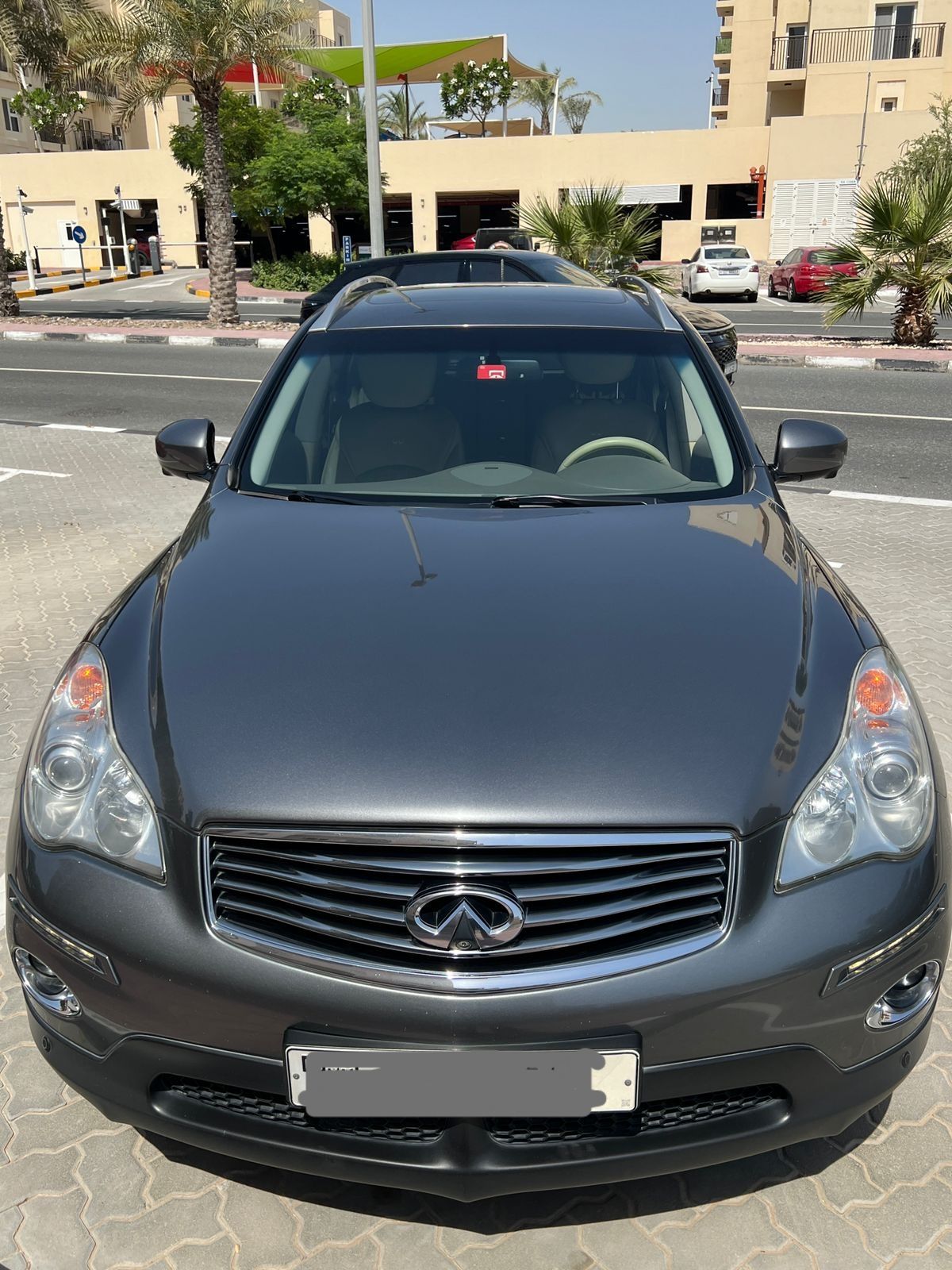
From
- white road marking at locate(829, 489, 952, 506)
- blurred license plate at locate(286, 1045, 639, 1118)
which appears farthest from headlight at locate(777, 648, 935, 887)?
white road marking at locate(829, 489, 952, 506)

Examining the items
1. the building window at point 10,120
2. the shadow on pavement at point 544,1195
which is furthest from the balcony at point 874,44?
the shadow on pavement at point 544,1195

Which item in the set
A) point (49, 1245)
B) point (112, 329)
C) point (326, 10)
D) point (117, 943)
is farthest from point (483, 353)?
point (326, 10)

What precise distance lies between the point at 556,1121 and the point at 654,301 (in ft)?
10.2

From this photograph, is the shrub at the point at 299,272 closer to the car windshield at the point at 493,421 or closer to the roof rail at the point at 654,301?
the roof rail at the point at 654,301

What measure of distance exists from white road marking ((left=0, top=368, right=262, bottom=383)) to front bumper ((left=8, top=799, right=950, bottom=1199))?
12.8 m

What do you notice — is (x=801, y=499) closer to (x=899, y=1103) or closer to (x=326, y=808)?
(x=899, y=1103)

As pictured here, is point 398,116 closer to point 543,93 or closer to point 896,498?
point 543,93

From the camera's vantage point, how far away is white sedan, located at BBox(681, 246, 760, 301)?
97.4ft

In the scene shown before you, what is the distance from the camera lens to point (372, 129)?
18.8 metres

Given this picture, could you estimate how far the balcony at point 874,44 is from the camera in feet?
138

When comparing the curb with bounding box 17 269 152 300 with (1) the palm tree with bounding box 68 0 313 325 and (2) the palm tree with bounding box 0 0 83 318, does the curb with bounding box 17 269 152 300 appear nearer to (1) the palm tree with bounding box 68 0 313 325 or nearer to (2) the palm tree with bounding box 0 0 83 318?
(2) the palm tree with bounding box 0 0 83 318

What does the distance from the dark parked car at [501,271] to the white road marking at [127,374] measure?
2.36m

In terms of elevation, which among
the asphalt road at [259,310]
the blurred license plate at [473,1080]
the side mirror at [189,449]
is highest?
the side mirror at [189,449]

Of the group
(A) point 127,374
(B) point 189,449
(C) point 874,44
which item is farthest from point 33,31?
(C) point 874,44
